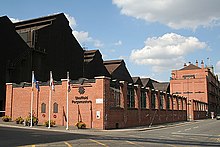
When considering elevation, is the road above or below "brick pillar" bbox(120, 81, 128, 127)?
below

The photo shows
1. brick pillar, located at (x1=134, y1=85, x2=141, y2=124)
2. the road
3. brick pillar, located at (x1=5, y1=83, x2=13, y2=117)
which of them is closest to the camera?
the road

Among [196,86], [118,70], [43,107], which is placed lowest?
[43,107]

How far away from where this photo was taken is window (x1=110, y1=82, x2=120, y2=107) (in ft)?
116

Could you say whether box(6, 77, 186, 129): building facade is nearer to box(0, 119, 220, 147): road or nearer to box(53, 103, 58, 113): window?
box(53, 103, 58, 113): window

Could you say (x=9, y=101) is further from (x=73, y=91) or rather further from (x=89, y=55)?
(x=89, y=55)

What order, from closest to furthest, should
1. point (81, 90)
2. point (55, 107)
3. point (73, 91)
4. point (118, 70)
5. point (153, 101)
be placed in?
Answer: point (81, 90) → point (73, 91) → point (55, 107) → point (153, 101) → point (118, 70)

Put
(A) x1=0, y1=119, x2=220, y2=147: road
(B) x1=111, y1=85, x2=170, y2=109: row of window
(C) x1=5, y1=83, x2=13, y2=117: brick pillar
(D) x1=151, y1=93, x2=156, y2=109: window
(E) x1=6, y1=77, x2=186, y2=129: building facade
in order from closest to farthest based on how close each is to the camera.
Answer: (A) x1=0, y1=119, x2=220, y2=147: road
(E) x1=6, y1=77, x2=186, y2=129: building facade
(B) x1=111, y1=85, x2=170, y2=109: row of window
(C) x1=5, y1=83, x2=13, y2=117: brick pillar
(D) x1=151, y1=93, x2=156, y2=109: window

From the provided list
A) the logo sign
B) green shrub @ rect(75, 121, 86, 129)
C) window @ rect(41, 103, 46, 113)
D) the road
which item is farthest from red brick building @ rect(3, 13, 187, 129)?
the road

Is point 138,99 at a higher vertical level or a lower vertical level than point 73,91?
lower

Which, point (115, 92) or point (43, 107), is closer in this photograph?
point (115, 92)

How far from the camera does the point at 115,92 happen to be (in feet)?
118

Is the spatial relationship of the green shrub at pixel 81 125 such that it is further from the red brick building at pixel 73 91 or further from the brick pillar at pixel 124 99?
the brick pillar at pixel 124 99

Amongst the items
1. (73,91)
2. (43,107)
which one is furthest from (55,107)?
(73,91)

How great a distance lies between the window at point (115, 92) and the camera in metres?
35.3
